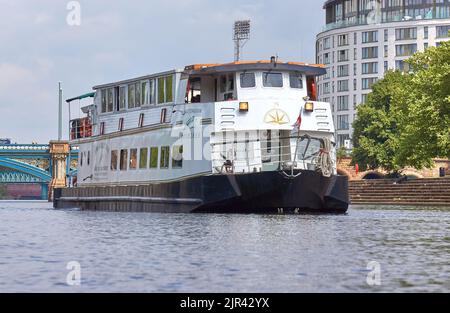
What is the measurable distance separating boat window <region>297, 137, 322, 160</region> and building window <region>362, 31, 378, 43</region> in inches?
4859

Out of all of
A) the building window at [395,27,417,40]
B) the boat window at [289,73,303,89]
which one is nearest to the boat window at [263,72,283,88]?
the boat window at [289,73,303,89]

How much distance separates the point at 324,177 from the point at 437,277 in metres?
23.0

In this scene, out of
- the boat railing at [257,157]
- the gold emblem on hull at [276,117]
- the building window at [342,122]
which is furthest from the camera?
the building window at [342,122]

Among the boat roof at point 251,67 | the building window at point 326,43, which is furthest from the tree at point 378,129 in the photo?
the building window at point 326,43

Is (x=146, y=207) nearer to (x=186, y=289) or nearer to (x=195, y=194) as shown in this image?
(x=195, y=194)

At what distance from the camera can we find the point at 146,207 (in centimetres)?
4488

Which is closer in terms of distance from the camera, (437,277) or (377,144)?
(437,277)

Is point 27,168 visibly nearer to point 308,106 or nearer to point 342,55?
point 342,55

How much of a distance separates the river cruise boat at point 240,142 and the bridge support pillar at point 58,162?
7714 centimetres

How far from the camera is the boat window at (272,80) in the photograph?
136 ft

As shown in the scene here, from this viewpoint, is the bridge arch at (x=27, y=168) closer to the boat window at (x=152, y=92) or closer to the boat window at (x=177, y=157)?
the boat window at (x=152, y=92)

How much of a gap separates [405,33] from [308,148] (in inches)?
4807

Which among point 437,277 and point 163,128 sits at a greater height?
point 163,128

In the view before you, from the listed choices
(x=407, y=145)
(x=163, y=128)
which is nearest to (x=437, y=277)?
(x=163, y=128)
